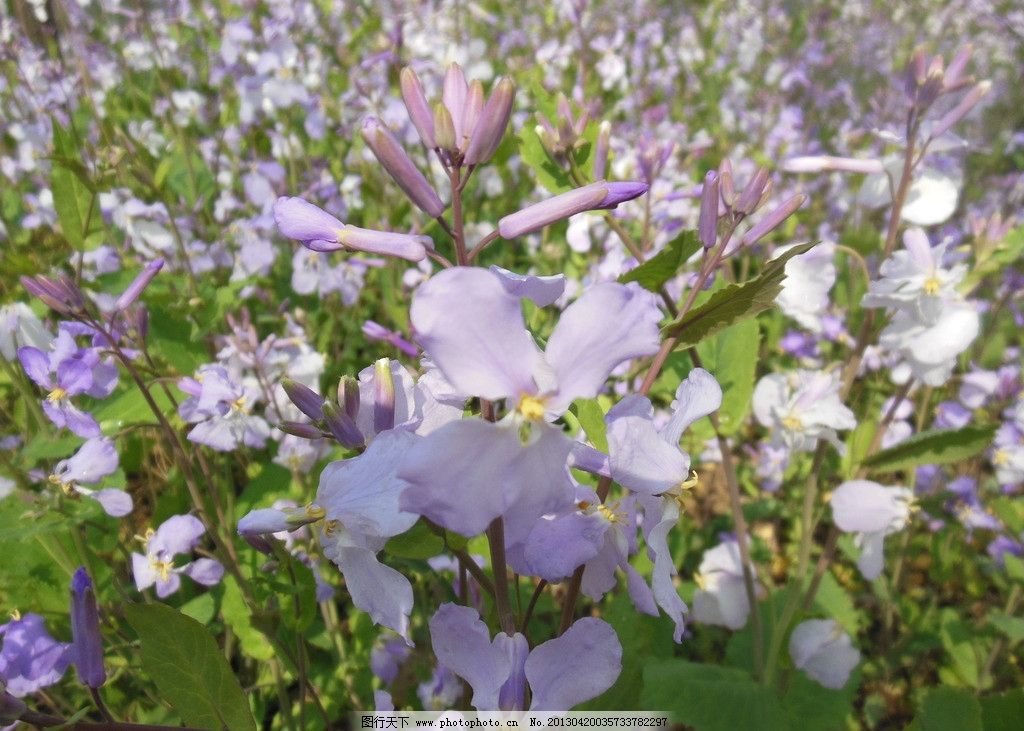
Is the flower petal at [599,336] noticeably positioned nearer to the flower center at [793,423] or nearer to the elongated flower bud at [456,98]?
the elongated flower bud at [456,98]

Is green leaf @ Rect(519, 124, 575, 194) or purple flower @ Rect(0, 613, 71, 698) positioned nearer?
purple flower @ Rect(0, 613, 71, 698)

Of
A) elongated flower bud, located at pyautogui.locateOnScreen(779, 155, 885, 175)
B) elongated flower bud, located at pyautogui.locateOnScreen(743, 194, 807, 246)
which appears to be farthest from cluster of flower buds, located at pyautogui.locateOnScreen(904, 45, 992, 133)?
elongated flower bud, located at pyautogui.locateOnScreen(743, 194, 807, 246)

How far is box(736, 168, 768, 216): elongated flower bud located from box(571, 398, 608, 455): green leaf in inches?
15.4

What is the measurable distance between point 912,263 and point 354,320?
2.23 m

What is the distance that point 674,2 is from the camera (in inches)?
325

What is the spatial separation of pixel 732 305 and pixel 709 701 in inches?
33.4

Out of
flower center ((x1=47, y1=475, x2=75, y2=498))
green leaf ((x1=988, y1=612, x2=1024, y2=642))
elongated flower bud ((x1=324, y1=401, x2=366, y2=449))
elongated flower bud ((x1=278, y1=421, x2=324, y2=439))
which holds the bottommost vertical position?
green leaf ((x1=988, y1=612, x2=1024, y2=642))

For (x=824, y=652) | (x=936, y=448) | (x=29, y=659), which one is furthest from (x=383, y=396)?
(x=824, y=652)

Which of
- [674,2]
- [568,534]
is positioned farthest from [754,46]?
[568,534]

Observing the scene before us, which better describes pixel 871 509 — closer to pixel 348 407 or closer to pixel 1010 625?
pixel 1010 625

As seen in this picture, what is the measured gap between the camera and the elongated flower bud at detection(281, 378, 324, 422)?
0.85m

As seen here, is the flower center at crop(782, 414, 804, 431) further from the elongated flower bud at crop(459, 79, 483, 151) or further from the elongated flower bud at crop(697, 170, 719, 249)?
the elongated flower bud at crop(459, 79, 483, 151)

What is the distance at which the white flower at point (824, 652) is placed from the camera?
160 centimetres

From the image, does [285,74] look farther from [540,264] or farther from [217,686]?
[217,686]
